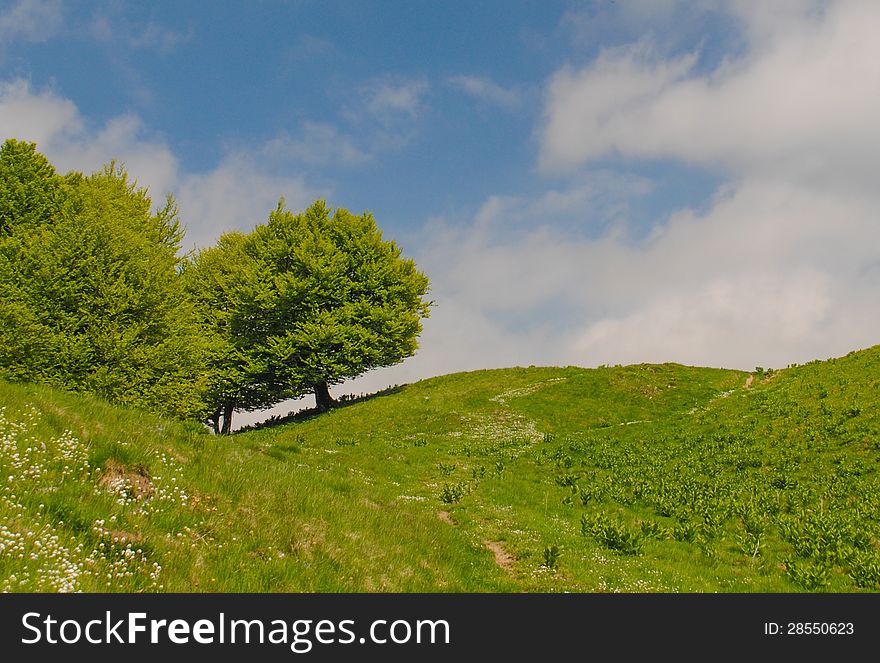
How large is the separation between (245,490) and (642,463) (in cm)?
2000

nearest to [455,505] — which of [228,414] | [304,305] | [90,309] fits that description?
[90,309]

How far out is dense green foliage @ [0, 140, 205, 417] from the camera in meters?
25.0

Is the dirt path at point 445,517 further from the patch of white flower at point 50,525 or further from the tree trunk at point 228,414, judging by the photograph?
the tree trunk at point 228,414

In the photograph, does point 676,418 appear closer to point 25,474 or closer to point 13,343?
point 25,474

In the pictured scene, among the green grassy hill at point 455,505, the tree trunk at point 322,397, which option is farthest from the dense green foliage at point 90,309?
the tree trunk at point 322,397

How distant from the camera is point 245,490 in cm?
1026

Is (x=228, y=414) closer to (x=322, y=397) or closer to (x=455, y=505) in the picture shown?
(x=322, y=397)

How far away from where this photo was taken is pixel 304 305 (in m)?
45.9

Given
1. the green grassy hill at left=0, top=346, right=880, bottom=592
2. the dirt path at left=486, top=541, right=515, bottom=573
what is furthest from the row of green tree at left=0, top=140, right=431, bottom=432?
the dirt path at left=486, top=541, right=515, bottom=573

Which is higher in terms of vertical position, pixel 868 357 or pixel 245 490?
pixel 868 357

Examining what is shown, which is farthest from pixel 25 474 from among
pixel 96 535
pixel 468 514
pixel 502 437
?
pixel 502 437

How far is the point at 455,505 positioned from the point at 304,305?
31.9m

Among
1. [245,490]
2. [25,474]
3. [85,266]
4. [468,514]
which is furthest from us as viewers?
[85,266]

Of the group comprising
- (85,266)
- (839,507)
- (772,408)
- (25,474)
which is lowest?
(839,507)
